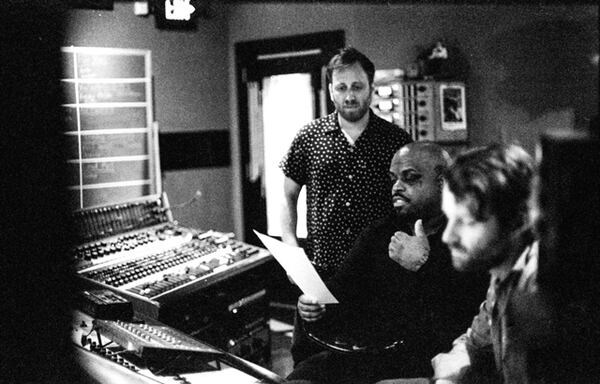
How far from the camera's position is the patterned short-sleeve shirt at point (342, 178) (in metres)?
3.02

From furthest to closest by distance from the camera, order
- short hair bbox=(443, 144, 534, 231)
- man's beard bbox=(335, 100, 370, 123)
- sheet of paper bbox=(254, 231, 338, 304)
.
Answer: man's beard bbox=(335, 100, 370, 123)
sheet of paper bbox=(254, 231, 338, 304)
short hair bbox=(443, 144, 534, 231)

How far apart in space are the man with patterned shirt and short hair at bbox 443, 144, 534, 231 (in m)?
1.58

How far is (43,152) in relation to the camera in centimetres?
109

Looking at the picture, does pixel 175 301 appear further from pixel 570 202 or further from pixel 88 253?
pixel 570 202

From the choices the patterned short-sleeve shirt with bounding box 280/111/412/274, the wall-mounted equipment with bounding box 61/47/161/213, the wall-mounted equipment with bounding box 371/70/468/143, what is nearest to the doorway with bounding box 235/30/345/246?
the wall-mounted equipment with bounding box 371/70/468/143

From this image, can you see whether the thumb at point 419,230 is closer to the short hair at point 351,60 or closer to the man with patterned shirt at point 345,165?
the man with patterned shirt at point 345,165

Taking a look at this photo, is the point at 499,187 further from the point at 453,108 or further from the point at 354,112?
the point at 453,108

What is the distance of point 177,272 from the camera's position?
3.07 m

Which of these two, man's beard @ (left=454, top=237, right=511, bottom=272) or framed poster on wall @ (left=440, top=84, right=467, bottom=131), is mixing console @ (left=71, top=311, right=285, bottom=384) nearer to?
man's beard @ (left=454, top=237, right=511, bottom=272)

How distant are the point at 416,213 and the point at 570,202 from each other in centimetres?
99

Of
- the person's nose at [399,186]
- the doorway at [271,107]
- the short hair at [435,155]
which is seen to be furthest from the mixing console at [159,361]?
the doorway at [271,107]

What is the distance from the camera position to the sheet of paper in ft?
6.45

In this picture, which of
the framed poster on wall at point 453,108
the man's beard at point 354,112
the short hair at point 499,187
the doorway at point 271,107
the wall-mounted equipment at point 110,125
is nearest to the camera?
the short hair at point 499,187

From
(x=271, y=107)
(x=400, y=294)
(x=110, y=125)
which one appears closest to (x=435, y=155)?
(x=400, y=294)
